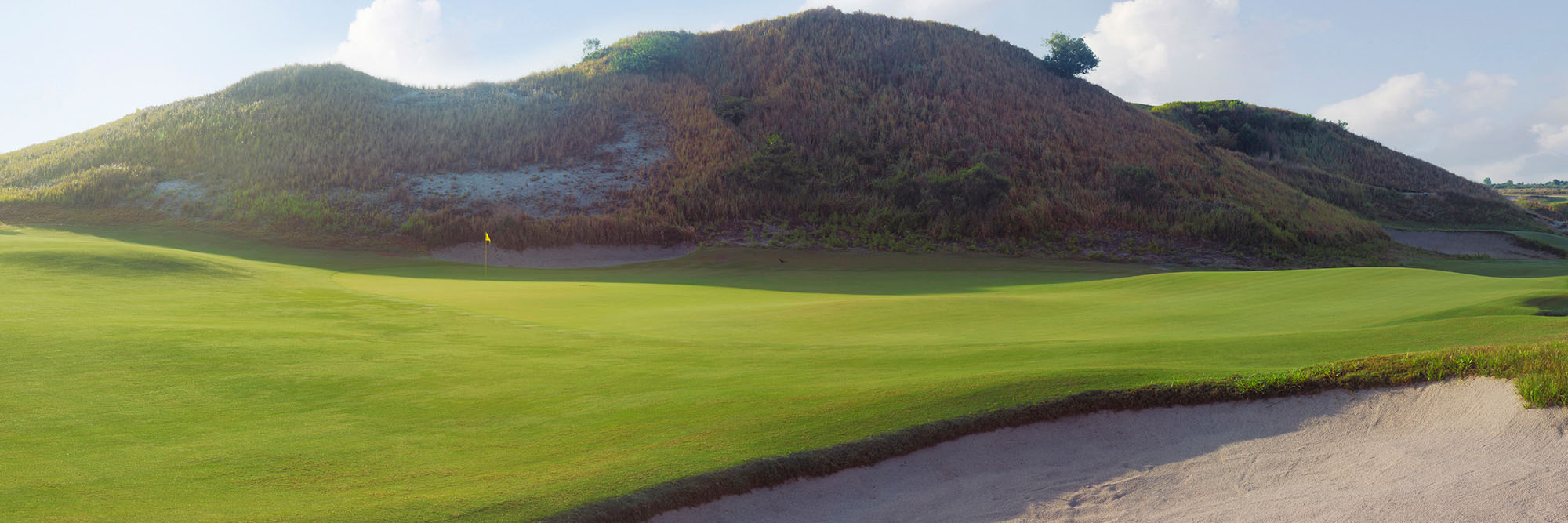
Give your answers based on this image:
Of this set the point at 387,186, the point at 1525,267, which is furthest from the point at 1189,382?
the point at 387,186

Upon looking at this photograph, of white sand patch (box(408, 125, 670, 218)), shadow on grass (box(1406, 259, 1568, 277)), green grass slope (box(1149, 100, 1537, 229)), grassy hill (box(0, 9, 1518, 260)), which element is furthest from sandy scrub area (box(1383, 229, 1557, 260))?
white sand patch (box(408, 125, 670, 218))

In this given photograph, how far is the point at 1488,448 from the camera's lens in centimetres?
616

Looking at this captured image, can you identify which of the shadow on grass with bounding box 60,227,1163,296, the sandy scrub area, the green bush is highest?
the green bush

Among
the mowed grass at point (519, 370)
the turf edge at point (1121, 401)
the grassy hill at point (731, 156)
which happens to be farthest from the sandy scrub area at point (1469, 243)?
the turf edge at point (1121, 401)

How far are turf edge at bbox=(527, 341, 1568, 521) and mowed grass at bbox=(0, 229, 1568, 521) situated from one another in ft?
0.49

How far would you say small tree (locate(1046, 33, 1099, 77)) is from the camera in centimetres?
6000

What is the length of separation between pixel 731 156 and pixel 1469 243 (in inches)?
1693

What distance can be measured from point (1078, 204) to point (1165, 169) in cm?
889

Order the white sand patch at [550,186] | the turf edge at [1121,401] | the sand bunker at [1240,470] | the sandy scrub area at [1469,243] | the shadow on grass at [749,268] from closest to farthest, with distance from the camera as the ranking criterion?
the sand bunker at [1240,470] → the turf edge at [1121,401] → the shadow on grass at [749,268] → the white sand patch at [550,186] → the sandy scrub area at [1469,243]

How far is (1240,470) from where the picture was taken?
258 inches

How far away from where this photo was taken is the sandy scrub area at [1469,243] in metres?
44.3

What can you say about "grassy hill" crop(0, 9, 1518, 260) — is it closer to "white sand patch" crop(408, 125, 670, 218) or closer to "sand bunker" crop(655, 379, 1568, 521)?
"white sand patch" crop(408, 125, 670, 218)

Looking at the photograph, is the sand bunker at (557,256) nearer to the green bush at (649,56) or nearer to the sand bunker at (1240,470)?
the green bush at (649,56)

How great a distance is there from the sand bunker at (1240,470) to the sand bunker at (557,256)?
29.6 metres
